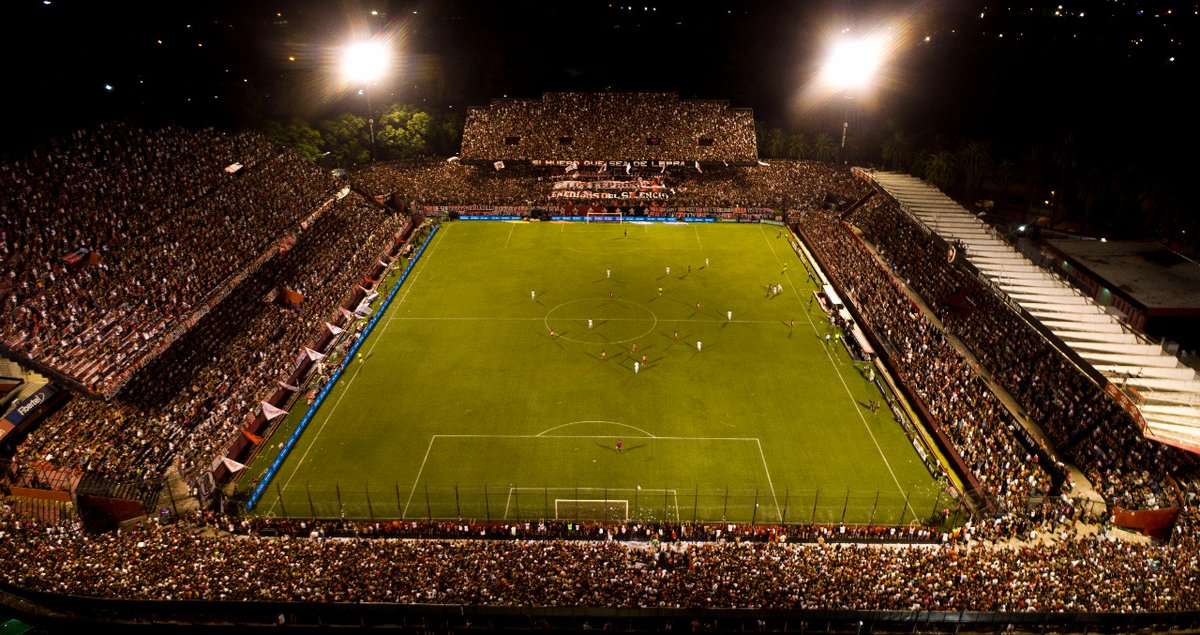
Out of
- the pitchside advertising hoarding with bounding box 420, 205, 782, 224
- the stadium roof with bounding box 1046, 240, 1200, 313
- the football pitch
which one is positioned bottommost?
the football pitch

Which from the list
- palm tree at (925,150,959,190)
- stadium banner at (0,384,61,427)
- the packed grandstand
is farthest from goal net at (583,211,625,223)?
stadium banner at (0,384,61,427)

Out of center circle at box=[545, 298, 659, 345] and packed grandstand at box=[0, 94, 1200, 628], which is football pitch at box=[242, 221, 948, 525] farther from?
packed grandstand at box=[0, 94, 1200, 628]

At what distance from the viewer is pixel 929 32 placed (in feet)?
285

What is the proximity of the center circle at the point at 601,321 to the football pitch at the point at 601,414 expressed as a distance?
0.47 ft

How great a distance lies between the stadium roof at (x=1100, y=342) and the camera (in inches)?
1074

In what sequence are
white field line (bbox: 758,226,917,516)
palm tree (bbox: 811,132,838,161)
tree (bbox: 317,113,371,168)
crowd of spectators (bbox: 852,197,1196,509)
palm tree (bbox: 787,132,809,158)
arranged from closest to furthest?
crowd of spectators (bbox: 852,197,1196,509) < white field line (bbox: 758,226,917,516) < tree (bbox: 317,113,371,168) < palm tree (bbox: 811,132,838,161) < palm tree (bbox: 787,132,809,158)

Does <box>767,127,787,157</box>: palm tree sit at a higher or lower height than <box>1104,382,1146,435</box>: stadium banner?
higher

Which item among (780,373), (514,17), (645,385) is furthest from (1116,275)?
(514,17)

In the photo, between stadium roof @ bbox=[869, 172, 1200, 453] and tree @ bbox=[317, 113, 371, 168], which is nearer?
stadium roof @ bbox=[869, 172, 1200, 453]

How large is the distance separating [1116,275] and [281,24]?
295 ft

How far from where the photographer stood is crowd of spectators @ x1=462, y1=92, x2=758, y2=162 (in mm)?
79000

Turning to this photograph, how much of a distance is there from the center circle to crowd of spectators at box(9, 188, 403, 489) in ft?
46.4

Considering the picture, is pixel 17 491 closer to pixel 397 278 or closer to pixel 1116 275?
pixel 397 278

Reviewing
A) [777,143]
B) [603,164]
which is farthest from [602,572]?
[777,143]
